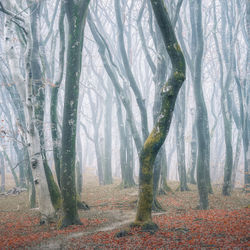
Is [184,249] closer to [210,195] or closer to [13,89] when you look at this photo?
[210,195]

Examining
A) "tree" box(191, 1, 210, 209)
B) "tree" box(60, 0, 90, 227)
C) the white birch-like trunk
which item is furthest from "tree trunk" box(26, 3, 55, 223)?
"tree" box(191, 1, 210, 209)

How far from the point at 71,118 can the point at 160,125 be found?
9.14 ft

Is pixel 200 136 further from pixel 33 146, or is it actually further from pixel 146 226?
pixel 33 146

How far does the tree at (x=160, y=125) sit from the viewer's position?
6312 millimetres

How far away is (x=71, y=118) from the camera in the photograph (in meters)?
7.52

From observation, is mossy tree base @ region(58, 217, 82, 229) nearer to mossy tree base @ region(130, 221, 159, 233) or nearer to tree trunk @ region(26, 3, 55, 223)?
tree trunk @ region(26, 3, 55, 223)

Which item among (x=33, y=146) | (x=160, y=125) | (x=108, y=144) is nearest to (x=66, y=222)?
(x=33, y=146)

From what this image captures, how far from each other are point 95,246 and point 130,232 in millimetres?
954

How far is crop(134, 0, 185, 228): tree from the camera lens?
631 cm

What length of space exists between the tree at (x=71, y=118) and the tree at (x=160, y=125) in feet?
7.44

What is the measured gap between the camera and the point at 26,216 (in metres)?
9.75

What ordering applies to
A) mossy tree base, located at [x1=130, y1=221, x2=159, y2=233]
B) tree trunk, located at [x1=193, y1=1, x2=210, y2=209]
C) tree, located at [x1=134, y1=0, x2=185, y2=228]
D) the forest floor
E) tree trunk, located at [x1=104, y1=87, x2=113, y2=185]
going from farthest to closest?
tree trunk, located at [x1=104, y1=87, x2=113, y2=185] < tree trunk, located at [x1=193, y1=1, x2=210, y2=209] < tree, located at [x1=134, y1=0, x2=185, y2=228] < mossy tree base, located at [x1=130, y1=221, x2=159, y2=233] < the forest floor

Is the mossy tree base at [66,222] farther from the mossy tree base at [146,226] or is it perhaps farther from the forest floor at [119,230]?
the mossy tree base at [146,226]

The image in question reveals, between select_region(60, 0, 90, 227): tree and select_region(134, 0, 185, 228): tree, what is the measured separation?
89.3 inches
